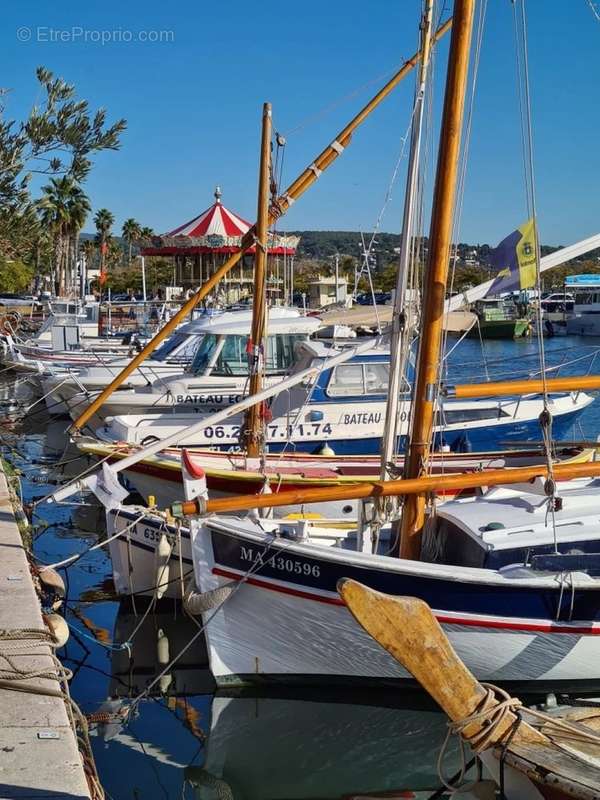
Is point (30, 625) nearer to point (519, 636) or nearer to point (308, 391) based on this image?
point (519, 636)

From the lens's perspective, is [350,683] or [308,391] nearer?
[350,683]

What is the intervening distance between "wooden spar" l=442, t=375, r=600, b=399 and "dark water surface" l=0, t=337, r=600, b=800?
3285 mm

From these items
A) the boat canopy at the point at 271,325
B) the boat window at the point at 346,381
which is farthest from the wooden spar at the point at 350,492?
the boat canopy at the point at 271,325

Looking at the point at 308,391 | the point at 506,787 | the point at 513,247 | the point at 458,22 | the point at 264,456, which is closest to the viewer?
the point at 506,787

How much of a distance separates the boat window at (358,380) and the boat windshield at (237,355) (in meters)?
2.99

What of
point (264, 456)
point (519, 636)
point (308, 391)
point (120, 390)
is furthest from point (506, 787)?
point (120, 390)

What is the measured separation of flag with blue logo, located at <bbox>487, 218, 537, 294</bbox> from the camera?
10773 mm

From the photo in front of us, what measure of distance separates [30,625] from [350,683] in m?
3.52

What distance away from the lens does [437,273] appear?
34.6ft

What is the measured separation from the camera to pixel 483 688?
24.2 feet

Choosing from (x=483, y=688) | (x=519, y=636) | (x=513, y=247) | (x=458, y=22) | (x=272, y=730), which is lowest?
(x=272, y=730)

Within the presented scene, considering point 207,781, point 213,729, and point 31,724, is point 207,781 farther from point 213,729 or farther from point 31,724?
point 31,724

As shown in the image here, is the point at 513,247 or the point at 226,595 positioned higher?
the point at 513,247

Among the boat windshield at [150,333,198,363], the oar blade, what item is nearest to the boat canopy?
the boat windshield at [150,333,198,363]
